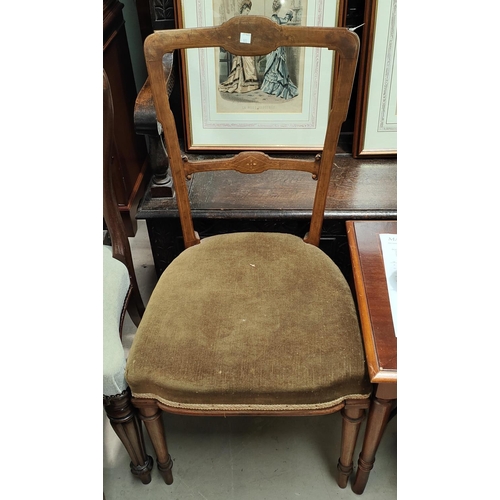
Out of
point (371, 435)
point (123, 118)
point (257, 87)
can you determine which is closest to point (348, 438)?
point (371, 435)

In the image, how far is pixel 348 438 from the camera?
3.76ft

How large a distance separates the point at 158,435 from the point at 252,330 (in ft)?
1.17

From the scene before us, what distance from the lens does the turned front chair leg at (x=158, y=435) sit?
1.10 meters

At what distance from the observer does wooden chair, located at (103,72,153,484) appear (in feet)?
3.37

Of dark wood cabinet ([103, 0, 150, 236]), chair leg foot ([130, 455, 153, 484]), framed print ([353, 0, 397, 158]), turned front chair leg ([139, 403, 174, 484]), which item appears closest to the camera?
turned front chair leg ([139, 403, 174, 484])

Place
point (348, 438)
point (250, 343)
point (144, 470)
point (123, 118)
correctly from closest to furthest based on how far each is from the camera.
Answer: point (250, 343)
point (348, 438)
point (144, 470)
point (123, 118)

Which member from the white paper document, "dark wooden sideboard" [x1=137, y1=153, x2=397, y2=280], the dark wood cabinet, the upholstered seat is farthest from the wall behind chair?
the white paper document

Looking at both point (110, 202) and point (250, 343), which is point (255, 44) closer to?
point (110, 202)

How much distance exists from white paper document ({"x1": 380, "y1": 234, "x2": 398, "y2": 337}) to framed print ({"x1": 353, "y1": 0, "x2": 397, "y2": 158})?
49 cm

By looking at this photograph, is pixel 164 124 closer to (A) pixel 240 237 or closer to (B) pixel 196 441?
(A) pixel 240 237

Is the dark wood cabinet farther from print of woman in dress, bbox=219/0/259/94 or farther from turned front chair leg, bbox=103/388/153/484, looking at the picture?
turned front chair leg, bbox=103/388/153/484

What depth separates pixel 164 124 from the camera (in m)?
1.15

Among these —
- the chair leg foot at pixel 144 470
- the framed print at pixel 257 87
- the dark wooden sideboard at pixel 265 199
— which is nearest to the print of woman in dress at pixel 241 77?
the framed print at pixel 257 87
